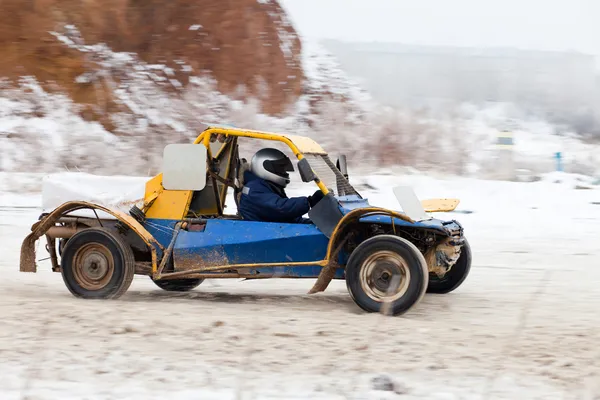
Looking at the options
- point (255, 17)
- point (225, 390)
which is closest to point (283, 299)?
point (225, 390)

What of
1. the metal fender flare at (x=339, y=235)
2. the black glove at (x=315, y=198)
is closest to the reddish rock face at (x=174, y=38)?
the black glove at (x=315, y=198)

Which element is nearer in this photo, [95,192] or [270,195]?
[270,195]

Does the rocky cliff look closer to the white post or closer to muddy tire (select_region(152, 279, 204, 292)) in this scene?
the white post

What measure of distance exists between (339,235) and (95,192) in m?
2.43

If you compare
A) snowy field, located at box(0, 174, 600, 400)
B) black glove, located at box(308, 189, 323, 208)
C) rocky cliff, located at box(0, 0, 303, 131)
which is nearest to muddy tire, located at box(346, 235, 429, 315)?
snowy field, located at box(0, 174, 600, 400)

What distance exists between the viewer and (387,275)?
8.37 metres

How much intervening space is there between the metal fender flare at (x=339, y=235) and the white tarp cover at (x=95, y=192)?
190 cm

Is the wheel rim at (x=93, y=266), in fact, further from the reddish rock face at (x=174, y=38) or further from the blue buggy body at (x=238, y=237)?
the reddish rock face at (x=174, y=38)

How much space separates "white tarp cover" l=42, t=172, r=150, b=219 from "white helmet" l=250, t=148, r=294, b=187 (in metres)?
1.12

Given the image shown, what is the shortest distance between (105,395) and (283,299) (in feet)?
13.5

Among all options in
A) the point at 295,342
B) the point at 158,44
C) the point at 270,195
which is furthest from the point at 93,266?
the point at 158,44

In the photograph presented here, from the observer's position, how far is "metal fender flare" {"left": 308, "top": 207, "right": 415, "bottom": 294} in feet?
27.7

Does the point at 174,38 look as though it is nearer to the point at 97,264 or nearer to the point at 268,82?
the point at 268,82

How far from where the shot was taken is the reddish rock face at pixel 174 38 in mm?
31516
